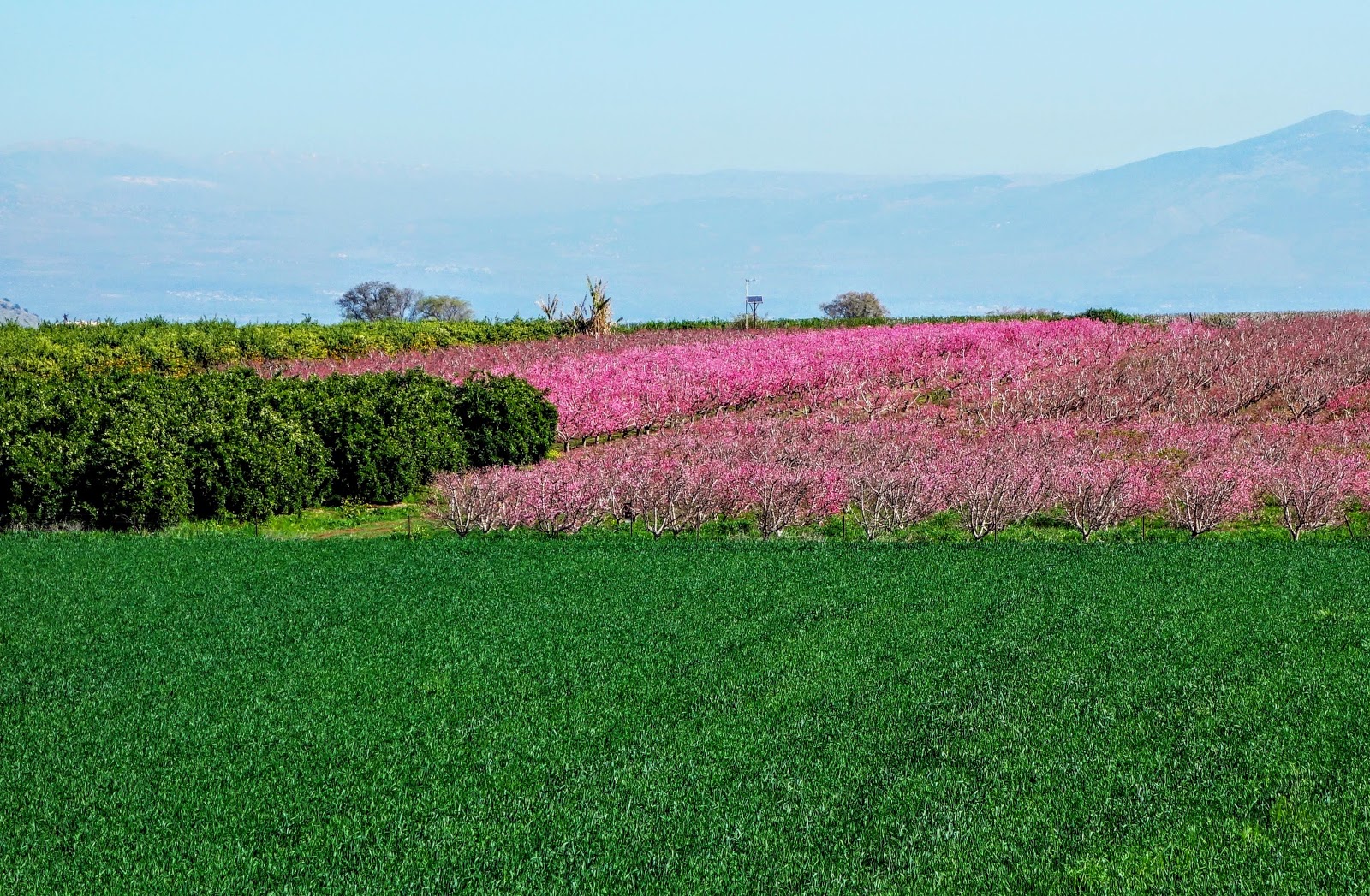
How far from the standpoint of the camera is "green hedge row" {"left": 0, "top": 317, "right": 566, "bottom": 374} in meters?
26.7

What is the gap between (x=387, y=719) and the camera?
26.1ft

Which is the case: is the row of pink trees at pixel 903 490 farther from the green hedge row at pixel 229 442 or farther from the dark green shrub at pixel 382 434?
the green hedge row at pixel 229 442

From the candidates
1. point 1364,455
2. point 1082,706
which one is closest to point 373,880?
point 1082,706

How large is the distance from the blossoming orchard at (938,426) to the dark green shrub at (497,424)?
81 centimetres

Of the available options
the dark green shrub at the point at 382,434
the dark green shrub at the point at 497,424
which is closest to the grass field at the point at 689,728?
the dark green shrub at the point at 382,434

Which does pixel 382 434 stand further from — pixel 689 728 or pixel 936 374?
pixel 936 374

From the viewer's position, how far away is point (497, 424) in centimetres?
1969

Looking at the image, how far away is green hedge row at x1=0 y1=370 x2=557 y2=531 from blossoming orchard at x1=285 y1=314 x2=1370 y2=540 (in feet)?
4.91

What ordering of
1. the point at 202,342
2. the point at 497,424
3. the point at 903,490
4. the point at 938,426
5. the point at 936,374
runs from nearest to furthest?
the point at 903,490, the point at 497,424, the point at 938,426, the point at 936,374, the point at 202,342

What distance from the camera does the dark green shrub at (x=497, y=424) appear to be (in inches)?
770

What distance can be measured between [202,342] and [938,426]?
1831cm

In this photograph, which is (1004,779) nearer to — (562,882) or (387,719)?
(562,882)

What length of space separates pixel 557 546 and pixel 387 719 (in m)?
5.77

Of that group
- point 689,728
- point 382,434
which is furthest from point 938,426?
point 689,728
